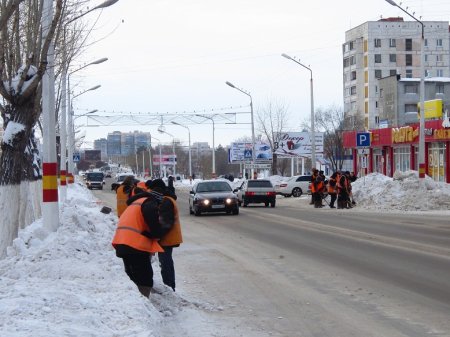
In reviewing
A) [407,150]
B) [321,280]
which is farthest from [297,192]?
[321,280]

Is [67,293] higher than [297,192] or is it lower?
higher

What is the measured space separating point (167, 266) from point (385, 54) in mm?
93146

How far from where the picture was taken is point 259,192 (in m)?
37.5

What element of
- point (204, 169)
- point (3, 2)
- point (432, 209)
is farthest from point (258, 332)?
point (204, 169)

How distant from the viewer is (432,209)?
102 ft

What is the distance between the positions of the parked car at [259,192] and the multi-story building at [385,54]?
198ft

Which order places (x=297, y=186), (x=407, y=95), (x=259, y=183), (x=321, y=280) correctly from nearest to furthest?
(x=321, y=280), (x=259, y=183), (x=297, y=186), (x=407, y=95)

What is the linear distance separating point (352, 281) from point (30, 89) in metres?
6.68

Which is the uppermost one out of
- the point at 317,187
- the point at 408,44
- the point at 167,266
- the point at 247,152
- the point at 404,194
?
the point at 408,44

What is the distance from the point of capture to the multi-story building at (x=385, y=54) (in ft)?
319

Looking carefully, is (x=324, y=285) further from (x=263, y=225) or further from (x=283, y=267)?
(x=263, y=225)

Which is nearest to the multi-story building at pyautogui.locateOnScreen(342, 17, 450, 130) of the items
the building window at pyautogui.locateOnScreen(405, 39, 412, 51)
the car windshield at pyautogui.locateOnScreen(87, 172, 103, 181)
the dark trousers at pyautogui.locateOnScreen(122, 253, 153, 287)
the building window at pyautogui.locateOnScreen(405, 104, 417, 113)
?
the building window at pyautogui.locateOnScreen(405, 39, 412, 51)

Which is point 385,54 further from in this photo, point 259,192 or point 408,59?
point 259,192

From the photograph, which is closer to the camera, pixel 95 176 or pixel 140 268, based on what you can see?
pixel 140 268
